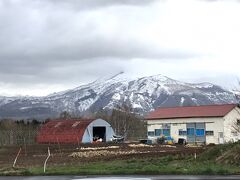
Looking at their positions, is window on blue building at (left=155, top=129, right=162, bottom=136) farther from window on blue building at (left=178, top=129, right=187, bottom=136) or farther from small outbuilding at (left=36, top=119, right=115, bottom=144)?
small outbuilding at (left=36, top=119, right=115, bottom=144)

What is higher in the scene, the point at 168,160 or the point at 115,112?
the point at 115,112

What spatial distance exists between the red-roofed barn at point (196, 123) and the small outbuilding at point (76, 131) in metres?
8.43

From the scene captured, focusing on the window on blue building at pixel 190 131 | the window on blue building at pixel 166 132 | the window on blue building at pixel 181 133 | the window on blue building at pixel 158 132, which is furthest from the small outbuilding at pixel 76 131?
the window on blue building at pixel 190 131

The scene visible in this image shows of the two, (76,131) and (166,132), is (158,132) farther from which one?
(76,131)

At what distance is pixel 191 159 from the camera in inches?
1179

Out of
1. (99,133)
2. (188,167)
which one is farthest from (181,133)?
(188,167)

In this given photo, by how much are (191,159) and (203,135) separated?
153 ft

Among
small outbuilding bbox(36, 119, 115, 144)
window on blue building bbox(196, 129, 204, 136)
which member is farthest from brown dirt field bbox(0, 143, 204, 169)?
small outbuilding bbox(36, 119, 115, 144)

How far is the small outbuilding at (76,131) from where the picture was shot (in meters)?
81.5

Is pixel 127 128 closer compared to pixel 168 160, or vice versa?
pixel 168 160

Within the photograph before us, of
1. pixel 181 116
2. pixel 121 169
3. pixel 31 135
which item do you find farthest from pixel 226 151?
pixel 31 135

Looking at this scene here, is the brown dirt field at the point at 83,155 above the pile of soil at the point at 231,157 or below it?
below

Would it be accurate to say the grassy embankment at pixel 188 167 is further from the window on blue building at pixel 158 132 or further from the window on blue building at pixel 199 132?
the window on blue building at pixel 158 132

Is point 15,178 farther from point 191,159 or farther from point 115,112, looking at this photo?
point 115,112
